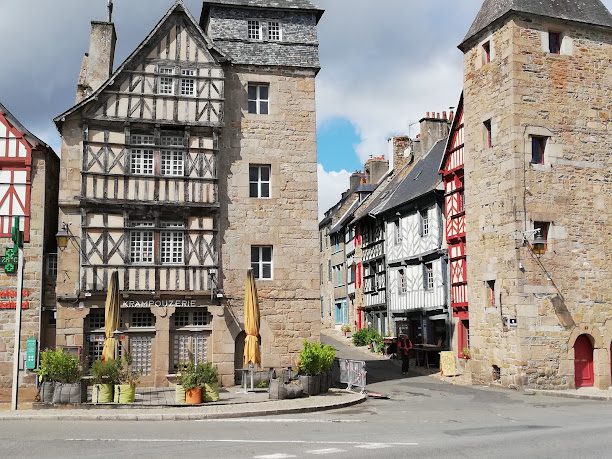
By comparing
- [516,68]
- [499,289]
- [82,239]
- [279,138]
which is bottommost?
[499,289]

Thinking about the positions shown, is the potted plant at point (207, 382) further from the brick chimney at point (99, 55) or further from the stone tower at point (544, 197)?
the brick chimney at point (99, 55)

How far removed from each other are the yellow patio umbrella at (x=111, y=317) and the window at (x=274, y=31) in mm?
9070

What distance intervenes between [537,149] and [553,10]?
446 centimetres

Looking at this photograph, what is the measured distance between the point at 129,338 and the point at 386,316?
53.3ft

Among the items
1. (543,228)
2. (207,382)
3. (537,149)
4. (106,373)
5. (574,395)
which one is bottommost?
(574,395)

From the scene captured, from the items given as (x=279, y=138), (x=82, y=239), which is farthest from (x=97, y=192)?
(x=279, y=138)

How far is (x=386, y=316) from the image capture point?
33.8m

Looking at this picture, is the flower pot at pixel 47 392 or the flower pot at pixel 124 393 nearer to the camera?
the flower pot at pixel 47 392

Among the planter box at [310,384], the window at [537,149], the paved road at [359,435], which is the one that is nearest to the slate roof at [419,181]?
the window at [537,149]

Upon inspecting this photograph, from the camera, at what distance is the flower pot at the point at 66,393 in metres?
15.5

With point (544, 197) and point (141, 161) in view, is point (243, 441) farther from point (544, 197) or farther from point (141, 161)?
point (544, 197)

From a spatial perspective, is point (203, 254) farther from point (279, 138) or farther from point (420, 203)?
point (420, 203)

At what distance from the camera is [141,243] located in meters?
20.4

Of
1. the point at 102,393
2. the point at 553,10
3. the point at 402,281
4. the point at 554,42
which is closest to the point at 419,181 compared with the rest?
the point at 402,281
